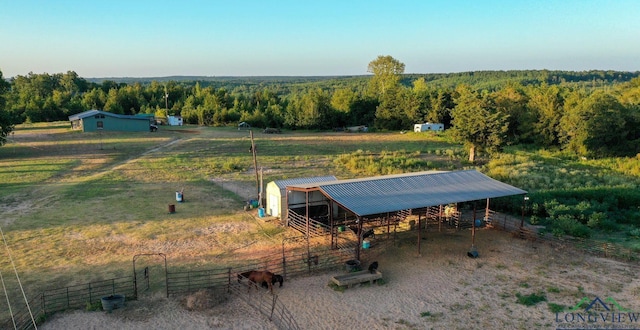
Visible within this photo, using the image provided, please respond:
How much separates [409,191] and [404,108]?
59856 millimetres

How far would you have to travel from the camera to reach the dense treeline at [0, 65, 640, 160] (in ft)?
145

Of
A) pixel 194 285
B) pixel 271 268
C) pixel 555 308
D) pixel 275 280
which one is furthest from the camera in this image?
pixel 271 268

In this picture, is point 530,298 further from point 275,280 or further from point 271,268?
point 271,268

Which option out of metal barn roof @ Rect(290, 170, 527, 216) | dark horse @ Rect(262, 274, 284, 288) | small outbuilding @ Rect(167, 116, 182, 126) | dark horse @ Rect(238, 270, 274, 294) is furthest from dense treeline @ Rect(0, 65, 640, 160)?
dark horse @ Rect(238, 270, 274, 294)

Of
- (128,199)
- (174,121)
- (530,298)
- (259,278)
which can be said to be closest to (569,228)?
(530,298)

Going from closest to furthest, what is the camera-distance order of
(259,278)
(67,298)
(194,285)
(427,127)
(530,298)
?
(67,298) → (530,298) → (259,278) → (194,285) → (427,127)

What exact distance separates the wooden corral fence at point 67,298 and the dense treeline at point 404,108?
3483 cm

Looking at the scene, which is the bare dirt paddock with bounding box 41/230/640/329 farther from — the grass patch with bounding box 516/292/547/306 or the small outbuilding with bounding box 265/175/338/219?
the small outbuilding with bounding box 265/175/338/219

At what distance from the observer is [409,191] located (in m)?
18.7

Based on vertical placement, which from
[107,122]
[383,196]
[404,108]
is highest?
[404,108]

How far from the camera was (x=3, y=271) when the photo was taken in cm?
1547

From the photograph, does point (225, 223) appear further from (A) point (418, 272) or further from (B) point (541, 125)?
(B) point (541, 125)

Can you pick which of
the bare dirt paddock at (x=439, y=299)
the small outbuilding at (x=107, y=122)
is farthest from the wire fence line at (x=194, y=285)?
the small outbuilding at (x=107, y=122)

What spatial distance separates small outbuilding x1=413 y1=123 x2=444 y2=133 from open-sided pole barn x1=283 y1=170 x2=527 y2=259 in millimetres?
50992
